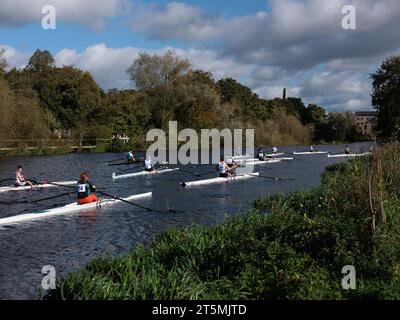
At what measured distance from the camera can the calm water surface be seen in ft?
39.2

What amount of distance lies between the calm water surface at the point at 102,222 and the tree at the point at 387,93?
38.2 metres

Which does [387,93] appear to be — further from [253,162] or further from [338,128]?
[338,128]

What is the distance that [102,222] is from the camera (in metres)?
17.6

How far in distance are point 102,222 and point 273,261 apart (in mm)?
10148

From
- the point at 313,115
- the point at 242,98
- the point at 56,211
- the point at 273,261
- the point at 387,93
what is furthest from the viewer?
the point at 313,115

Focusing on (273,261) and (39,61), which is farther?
(39,61)

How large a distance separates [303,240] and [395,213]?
3.35 metres

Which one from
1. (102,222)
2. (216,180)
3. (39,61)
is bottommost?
(102,222)

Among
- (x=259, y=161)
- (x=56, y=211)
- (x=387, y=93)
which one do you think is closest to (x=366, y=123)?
(x=387, y=93)

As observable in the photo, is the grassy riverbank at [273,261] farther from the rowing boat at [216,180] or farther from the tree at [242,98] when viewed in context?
the tree at [242,98]

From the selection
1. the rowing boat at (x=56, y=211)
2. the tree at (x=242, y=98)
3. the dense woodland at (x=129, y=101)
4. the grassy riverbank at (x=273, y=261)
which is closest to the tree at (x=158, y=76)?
the dense woodland at (x=129, y=101)

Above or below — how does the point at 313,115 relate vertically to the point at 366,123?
above

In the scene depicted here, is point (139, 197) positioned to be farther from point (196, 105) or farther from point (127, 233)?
point (196, 105)

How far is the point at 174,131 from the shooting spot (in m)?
70.9
